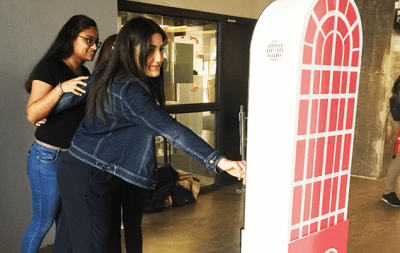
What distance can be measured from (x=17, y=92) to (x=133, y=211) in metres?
1.45

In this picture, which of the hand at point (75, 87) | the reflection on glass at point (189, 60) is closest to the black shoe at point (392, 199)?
the reflection on glass at point (189, 60)

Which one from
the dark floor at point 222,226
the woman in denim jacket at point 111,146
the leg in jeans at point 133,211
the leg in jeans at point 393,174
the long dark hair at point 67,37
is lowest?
the dark floor at point 222,226

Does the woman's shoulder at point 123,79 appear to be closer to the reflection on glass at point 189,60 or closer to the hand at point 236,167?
the hand at point 236,167

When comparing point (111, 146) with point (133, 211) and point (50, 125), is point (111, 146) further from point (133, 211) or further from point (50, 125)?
point (50, 125)

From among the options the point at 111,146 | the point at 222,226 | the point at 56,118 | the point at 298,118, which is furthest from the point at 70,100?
the point at 222,226

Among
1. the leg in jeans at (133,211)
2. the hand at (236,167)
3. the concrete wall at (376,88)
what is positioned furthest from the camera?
the concrete wall at (376,88)

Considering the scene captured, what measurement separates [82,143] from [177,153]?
291 centimetres

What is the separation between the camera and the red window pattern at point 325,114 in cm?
86

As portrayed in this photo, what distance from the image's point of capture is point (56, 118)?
1956 mm

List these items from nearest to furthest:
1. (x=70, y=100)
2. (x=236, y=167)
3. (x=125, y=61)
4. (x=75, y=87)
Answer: (x=236, y=167), (x=125, y=61), (x=75, y=87), (x=70, y=100)

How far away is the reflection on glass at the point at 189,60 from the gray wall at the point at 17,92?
1.45 meters

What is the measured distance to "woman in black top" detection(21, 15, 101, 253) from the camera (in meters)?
1.91

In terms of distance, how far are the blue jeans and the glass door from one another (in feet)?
7.36

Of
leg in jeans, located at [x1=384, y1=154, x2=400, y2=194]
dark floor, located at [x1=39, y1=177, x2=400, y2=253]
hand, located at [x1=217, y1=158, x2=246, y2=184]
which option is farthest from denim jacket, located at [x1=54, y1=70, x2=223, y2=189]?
leg in jeans, located at [x1=384, y1=154, x2=400, y2=194]
